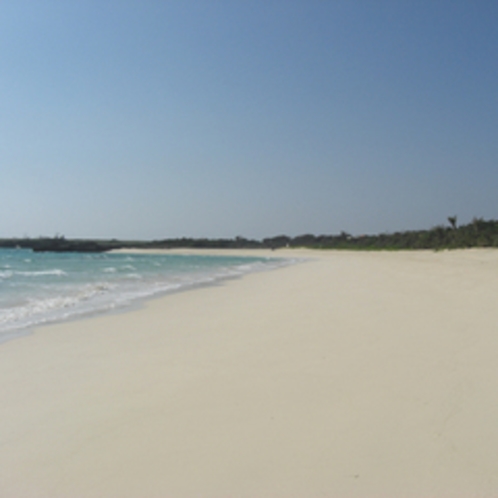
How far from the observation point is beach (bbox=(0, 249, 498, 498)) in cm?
228

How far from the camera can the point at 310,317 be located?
6.94m

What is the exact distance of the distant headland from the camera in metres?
36.4

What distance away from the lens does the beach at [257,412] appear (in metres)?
2.28

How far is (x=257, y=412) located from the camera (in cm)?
308

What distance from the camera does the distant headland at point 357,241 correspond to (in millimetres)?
36375

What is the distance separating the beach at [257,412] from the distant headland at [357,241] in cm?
3105

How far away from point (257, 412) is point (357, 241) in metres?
68.4

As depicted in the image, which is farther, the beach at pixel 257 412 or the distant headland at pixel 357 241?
the distant headland at pixel 357 241

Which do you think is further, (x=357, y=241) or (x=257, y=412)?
(x=357, y=241)

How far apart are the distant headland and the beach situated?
31.1 metres

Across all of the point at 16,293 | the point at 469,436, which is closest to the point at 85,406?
the point at 469,436

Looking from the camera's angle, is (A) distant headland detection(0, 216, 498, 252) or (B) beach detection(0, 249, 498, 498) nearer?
(B) beach detection(0, 249, 498, 498)

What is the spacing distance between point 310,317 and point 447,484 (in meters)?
4.74

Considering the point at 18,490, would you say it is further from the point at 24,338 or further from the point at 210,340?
the point at 24,338
